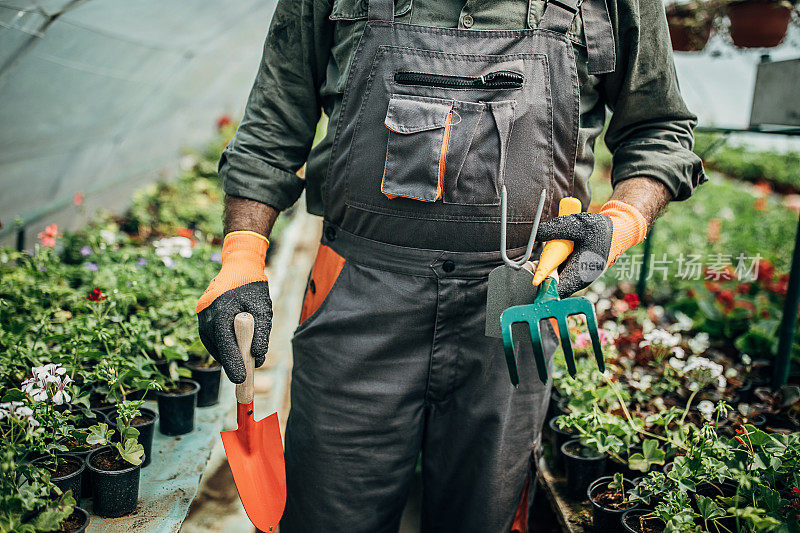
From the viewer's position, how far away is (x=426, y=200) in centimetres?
128

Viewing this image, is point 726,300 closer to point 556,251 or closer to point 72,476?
point 556,251

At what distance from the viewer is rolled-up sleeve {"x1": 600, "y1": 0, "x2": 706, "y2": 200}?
139cm

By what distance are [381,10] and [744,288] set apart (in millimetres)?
2866

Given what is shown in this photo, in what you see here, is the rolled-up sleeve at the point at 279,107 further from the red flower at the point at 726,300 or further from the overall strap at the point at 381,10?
the red flower at the point at 726,300

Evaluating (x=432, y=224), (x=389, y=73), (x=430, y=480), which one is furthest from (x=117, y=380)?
(x=389, y=73)

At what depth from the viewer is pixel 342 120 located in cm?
137

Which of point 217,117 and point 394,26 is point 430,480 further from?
point 217,117

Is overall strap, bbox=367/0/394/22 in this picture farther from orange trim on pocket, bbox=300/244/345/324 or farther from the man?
orange trim on pocket, bbox=300/244/345/324

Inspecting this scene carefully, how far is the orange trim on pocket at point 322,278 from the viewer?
145cm

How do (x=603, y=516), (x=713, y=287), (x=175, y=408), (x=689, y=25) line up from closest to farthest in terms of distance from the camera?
(x=603, y=516) → (x=175, y=408) → (x=689, y=25) → (x=713, y=287)

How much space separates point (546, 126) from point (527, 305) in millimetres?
396

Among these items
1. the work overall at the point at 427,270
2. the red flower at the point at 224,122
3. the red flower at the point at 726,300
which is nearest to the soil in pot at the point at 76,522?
the work overall at the point at 427,270

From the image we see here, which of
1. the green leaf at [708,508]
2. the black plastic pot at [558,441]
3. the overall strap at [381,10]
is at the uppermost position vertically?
the overall strap at [381,10]

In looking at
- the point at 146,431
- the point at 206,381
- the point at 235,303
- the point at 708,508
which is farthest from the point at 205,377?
the point at 708,508
